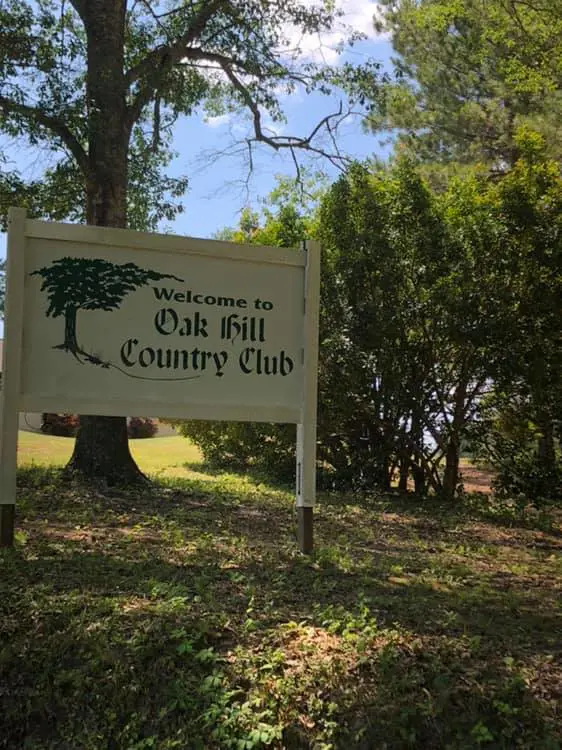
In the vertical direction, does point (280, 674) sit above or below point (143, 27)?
below

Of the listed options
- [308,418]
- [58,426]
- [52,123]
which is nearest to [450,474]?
[308,418]

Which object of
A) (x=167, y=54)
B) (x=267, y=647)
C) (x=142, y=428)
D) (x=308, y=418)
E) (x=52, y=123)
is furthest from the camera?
(x=142, y=428)

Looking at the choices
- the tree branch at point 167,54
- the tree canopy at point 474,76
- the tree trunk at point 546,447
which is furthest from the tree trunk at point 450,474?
the tree canopy at point 474,76

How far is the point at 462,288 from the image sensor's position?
752 centimetres

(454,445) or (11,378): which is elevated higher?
(11,378)

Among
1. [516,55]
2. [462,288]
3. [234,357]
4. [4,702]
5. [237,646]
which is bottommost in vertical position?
[4,702]

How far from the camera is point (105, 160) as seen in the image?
26.3 feet

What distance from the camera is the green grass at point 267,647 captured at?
2.92 metres

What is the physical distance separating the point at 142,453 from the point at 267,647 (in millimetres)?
13112

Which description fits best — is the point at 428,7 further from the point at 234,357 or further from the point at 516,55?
the point at 234,357

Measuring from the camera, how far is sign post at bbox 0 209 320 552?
4766 mm

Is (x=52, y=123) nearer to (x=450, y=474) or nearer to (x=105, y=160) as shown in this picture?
(x=105, y=160)

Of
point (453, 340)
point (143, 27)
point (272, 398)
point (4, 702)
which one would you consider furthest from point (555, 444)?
point (143, 27)

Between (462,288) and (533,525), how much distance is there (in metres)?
2.67
